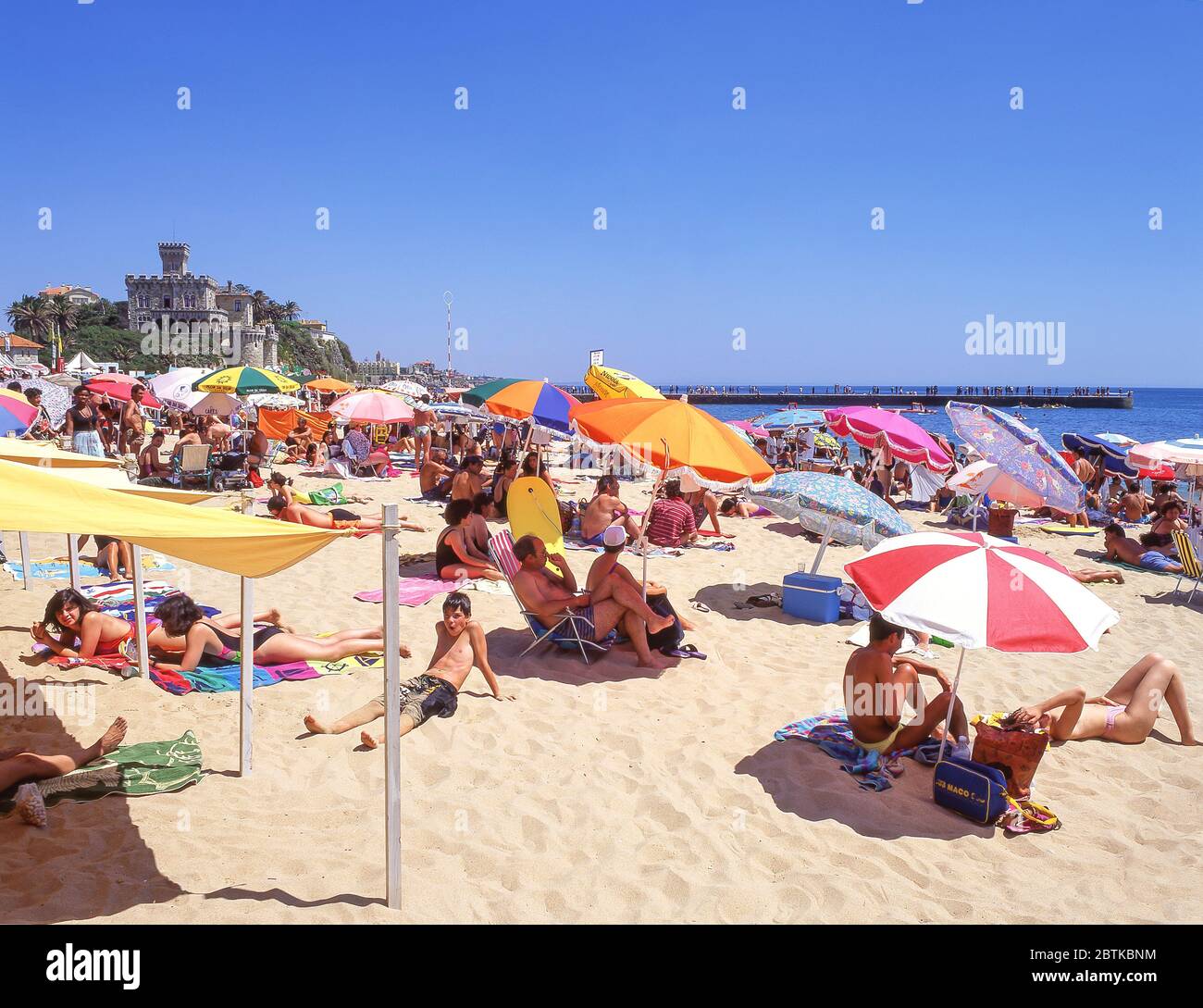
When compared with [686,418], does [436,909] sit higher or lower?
lower

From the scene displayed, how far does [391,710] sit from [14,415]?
556cm

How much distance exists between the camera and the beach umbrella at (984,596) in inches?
117

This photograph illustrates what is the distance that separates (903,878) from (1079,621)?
4.06ft

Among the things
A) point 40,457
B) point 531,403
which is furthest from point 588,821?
point 531,403

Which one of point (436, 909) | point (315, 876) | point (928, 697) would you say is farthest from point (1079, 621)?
point (315, 876)

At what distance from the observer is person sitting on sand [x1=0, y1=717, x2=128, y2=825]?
2965mm

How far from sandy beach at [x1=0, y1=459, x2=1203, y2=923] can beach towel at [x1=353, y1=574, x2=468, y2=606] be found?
1.10m

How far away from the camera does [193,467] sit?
11562 millimetres

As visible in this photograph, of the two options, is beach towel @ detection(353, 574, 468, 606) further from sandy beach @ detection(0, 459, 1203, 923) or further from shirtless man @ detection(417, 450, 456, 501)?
shirtless man @ detection(417, 450, 456, 501)

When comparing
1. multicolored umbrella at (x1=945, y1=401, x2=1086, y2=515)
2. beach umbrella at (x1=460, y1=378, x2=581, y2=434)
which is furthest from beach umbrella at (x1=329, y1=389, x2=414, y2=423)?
multicolored umbrella at (x1=945, y1=401, x2=1086, y2=515)

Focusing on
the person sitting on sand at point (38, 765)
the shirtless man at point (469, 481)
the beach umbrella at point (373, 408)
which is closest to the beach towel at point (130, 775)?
the person sitting on sand at point (38, 765)

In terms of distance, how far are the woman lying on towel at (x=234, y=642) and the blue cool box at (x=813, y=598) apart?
3.27 metres

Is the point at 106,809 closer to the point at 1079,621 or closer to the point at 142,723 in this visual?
the point at 142,723

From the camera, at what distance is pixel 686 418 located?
5176 millimetres
